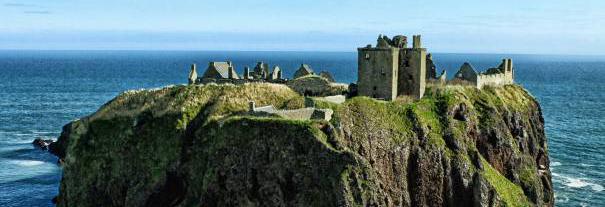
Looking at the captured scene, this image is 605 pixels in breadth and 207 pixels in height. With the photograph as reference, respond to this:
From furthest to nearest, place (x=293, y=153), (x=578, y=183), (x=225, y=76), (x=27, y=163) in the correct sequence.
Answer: (x=27, y=163)
(x=578, y=183)
(x=225, y=76)
(x=293, y=153)

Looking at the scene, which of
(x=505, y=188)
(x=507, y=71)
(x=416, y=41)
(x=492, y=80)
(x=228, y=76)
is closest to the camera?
(x=505, y=188)

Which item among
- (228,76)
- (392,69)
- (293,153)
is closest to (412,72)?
(392,69)

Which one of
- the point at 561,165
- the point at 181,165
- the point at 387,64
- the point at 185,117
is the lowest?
the point at 561,165

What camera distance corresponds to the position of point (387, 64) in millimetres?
79438

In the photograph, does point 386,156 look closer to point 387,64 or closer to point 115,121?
point 387,64

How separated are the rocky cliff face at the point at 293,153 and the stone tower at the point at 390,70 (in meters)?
2.15

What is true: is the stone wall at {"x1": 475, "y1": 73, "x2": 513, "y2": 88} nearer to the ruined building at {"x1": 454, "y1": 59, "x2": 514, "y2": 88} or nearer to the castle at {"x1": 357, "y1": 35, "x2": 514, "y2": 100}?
the ruined building at {"x1": 454, "y1": 59, "x2": 514, "y2": 88}

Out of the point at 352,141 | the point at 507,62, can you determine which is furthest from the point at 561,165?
the point at 352,141

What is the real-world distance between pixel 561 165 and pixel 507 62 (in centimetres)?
2109

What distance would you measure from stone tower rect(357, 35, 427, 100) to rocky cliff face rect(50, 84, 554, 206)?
7.06ft

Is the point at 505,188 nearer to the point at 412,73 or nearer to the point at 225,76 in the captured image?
the point at 412,73

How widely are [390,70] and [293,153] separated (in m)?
19.6

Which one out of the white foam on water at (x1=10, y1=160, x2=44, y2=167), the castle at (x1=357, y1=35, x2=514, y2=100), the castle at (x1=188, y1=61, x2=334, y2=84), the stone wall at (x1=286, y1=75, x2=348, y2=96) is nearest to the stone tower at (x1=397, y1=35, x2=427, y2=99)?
the castle at (x1=357, y1=35, x2=514, y2=100)

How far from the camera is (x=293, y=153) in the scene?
65.6 metres
